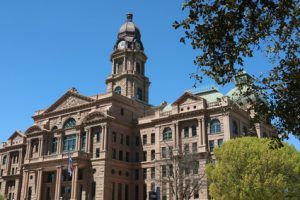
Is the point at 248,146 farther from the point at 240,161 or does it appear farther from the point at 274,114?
the point at 274,114

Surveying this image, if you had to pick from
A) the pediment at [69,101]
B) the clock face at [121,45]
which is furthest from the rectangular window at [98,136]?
the clock face at [121,45]

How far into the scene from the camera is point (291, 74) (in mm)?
17344

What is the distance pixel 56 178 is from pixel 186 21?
58726 mm

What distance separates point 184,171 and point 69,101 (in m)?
29.6

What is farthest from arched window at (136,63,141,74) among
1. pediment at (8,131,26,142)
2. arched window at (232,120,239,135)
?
arched window at (232,120,239,135)

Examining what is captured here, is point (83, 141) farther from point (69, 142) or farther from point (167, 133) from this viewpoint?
point (167, 133)

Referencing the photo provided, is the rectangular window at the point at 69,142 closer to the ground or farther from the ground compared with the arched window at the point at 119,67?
closer to the ground

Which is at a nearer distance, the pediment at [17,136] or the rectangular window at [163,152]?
the rectangular window at [163,152]

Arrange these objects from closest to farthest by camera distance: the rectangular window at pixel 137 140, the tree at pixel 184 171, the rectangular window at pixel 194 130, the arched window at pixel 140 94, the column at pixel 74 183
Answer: the tree at pixel 184 171 < the column at pixel 74 183 < the rectangular window at pixel 194 130 < the rectangular window at pixel 137 140 < the arched window at pixel 140 94

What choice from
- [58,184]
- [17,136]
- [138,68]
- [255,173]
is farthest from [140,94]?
[255,173]

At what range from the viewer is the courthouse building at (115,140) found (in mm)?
65062

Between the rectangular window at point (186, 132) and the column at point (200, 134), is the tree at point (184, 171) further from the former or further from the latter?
the rectangular window at point (186, 132)

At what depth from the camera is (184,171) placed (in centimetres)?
6169

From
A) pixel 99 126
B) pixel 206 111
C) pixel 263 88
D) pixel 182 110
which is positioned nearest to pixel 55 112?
pixel 99 126
